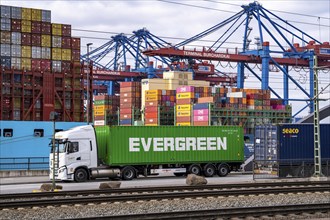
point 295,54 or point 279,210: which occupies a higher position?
point 295,54

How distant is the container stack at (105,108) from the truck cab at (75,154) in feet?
235

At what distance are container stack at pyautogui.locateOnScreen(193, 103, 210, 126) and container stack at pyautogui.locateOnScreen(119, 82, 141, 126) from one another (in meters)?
16.3

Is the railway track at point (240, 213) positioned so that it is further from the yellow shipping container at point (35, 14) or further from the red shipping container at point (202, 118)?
the red shipping container at point (202, 118)

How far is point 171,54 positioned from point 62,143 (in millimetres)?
54809

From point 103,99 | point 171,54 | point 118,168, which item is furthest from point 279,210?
point 103,99

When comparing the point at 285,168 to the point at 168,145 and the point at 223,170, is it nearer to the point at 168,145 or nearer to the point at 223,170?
the point at 223,170

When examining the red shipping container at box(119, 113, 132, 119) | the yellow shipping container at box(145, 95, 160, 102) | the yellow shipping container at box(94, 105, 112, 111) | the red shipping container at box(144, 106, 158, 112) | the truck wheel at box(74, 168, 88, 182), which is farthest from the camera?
the yellow shipping container at box(94, 105, 112, 111)

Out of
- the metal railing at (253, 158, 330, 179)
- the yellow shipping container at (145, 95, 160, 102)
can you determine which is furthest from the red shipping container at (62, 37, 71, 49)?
the yellow shipping container at (145, 95, 160, 102)

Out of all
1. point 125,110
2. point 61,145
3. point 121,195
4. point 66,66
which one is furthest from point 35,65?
point 125,110

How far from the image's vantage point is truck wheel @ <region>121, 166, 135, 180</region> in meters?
35.1

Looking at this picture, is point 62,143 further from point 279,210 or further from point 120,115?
point 120,115

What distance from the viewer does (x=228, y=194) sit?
23438 mm

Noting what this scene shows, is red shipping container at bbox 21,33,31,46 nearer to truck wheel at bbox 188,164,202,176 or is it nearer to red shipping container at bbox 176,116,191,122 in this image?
truck wheel at bbox 188,164,202,176

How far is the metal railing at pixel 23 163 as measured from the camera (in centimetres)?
4388
